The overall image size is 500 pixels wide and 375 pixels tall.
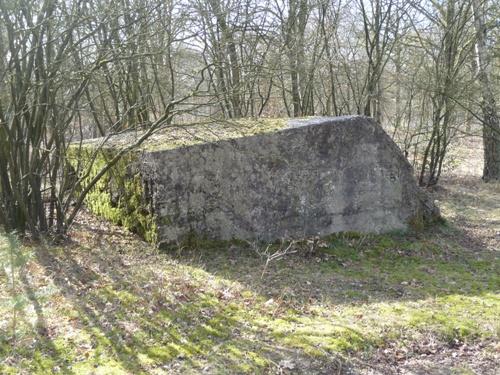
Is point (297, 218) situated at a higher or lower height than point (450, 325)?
higher

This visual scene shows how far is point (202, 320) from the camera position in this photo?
4.46 metres

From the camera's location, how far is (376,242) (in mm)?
7066

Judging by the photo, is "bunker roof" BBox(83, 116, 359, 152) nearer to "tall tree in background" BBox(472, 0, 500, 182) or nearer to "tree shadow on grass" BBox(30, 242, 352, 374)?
"tree shadow on grass" BBox(30, 242, 352, 374)

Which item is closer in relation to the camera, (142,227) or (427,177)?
(142,227)

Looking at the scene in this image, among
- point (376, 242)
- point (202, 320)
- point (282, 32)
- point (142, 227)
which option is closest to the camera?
point (202, 320)

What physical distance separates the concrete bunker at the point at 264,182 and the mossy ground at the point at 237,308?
1.09 feet

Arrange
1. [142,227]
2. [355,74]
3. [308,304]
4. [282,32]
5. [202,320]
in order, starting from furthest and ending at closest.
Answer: [355,74]
[282,32]
[142,227]
[308,304]
[202,320]

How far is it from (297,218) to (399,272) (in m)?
1.47

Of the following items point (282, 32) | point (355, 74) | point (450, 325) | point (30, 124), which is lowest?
point (450, 325)

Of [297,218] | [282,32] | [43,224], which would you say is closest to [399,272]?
[297,218]

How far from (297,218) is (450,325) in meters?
2.65

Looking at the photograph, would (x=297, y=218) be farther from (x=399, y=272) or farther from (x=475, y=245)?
(x=475, y=245)

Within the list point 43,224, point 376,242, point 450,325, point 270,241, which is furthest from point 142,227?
point 450,325

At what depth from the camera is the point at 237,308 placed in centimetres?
479
